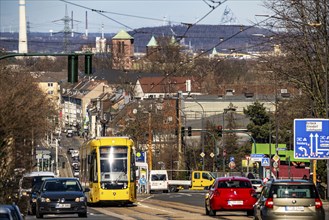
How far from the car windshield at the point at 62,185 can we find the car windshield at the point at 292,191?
1107 centimetres

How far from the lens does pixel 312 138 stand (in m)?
42.8

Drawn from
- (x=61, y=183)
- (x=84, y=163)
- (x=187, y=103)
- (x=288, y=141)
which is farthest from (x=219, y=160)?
(x=61, y=183)

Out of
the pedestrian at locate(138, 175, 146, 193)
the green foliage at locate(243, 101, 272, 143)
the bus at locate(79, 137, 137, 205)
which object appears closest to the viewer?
the bus at locate(79, 137, 137, 205)

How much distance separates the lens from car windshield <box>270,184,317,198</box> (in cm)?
2931

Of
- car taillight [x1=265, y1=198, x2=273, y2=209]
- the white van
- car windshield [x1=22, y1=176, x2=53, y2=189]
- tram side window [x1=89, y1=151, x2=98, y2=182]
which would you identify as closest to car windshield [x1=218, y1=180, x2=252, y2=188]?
car taillight [x1=265, y1=198, x2=273, y2=209]

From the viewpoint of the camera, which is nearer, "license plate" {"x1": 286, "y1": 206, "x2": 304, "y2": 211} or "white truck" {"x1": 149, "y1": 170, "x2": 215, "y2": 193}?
"license plate" {"x1": 286, "y1": 206, "x2": 304, "y2": 211}

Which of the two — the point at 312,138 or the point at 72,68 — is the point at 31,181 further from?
the point at 312,138

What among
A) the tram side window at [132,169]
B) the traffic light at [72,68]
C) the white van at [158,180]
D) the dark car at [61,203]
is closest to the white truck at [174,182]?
the white van at [158,180]

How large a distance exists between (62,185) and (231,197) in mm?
5951

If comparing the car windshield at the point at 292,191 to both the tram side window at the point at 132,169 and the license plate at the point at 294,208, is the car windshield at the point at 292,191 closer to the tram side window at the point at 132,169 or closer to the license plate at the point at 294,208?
the license plate at the point at 294,208

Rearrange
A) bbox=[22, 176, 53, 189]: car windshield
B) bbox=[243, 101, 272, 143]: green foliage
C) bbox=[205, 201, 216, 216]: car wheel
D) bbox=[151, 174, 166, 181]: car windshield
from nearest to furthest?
bbox=[205, 201, 216, 216]: car wheel → bbox=[22, 176, 53, 189]: car windshield → bbox=[151, 174, 166, 181]: car windshield → bbox=[243, 101, 272, 143]: green foliage

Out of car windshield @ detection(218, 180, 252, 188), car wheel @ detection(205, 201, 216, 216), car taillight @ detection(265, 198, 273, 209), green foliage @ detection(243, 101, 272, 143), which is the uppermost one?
green foliage @ detection(243, 101, 272, 143)

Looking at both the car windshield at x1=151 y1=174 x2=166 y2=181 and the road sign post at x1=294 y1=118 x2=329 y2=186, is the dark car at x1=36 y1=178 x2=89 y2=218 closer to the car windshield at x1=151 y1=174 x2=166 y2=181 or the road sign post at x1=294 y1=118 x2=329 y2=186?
the road sign post at x1=294 y1=118 x2=329 y2=186

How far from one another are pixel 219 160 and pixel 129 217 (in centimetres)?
6825
